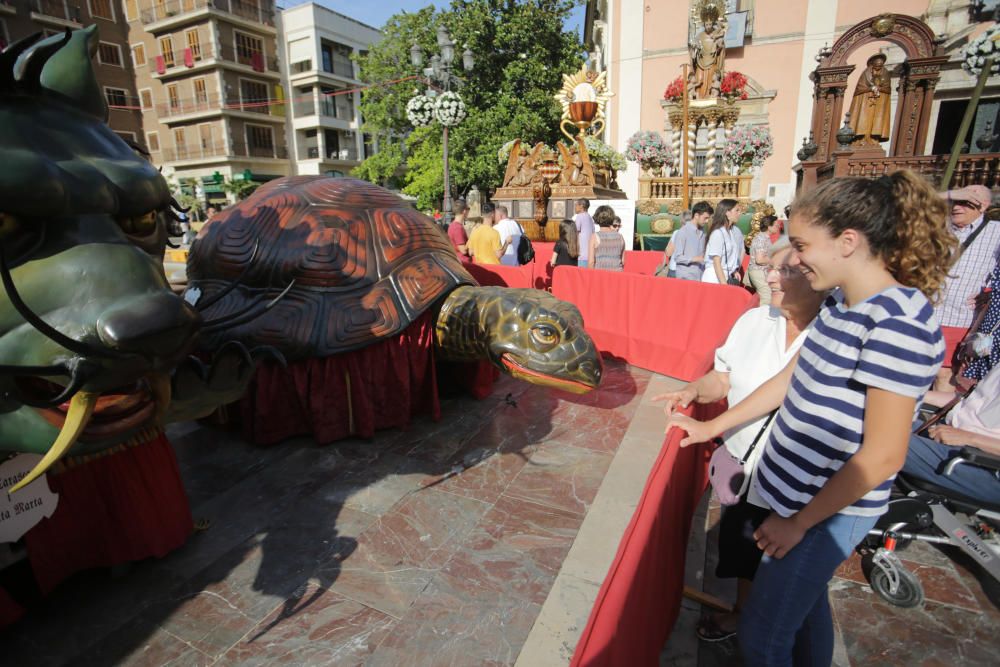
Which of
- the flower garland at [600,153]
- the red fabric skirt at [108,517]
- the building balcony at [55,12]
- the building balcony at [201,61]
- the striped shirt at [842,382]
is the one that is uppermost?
the building balcony at [55,12]

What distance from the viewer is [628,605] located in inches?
51.8

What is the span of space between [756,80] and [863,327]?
86.7 feet

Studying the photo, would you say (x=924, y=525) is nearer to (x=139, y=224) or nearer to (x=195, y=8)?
(x=139, y=224)

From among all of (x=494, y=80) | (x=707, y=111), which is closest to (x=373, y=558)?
(x=707, y=111)

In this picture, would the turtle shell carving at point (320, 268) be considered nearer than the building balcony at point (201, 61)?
Yes

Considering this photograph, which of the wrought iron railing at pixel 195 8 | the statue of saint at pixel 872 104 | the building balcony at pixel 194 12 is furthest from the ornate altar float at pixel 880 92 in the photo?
the wrought iron railing at pixel 195 8

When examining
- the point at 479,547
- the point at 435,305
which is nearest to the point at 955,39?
the point at 435,305

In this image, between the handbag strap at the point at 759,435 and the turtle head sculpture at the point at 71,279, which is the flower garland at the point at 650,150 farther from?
the turtle head sculpture at the point at 71,279

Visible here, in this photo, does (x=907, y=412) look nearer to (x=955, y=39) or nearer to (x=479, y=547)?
(x=479, y=547)

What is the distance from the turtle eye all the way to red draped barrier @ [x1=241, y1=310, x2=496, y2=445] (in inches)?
41.0

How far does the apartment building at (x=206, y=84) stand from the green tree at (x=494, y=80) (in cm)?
1430

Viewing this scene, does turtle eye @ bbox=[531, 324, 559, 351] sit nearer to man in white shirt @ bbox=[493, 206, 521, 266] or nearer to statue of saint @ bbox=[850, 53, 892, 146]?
man in white shirt @ bbox=[493, 206, 521, 266]

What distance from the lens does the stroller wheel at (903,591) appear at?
2416 millimetres

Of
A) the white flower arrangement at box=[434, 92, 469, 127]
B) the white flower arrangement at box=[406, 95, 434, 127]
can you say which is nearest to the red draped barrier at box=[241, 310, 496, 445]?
the white flower arrangement at box=[434, 92, 469, 127]
